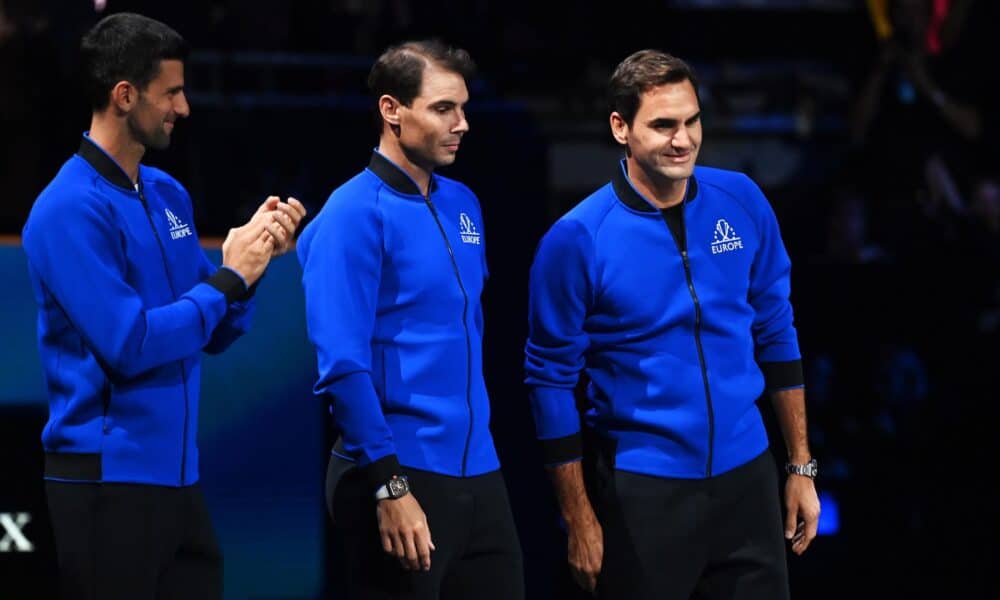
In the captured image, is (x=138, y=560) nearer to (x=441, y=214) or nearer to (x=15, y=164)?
(x=441, y=214)

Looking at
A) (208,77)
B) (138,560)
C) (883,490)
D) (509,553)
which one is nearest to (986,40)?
(883,490)

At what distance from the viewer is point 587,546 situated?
135 inches

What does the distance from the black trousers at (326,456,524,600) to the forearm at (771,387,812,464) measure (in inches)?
31.0

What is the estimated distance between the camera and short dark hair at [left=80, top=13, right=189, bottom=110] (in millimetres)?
3119

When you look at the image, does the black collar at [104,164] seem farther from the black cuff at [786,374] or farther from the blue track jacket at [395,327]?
the black cuff at [786,374]

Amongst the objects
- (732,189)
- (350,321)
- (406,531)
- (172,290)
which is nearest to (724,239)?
(732,189)

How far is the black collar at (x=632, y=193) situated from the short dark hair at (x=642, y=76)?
0.47ft

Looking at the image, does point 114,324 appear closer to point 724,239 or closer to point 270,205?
point 270,205

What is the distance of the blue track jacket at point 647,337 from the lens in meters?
3.44

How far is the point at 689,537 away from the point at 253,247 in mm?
1189

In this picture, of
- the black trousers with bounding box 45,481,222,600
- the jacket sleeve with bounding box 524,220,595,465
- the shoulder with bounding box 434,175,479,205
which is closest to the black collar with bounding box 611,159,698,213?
the jacket sleeve with bounding box 524,220,595,465

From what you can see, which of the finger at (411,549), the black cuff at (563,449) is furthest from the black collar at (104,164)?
the black cuff at (563,449)

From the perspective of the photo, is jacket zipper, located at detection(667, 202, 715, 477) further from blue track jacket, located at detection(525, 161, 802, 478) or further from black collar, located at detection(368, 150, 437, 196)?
black collar, located at detection(368, 150, 437, 196)

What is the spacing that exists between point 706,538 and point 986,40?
564cm
